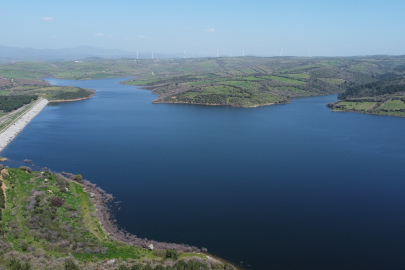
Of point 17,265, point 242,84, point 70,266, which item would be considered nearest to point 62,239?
point 70,266

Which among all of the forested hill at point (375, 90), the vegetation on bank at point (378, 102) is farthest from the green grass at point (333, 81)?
the vegetation on bank at point (378, 102)

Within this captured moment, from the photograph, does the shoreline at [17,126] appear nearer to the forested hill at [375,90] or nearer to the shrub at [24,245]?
the shrub at [24,245]

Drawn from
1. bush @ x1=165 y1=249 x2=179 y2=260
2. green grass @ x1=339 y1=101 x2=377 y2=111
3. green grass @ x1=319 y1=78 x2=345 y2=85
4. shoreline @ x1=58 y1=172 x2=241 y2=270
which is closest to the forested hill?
green grass @ x1=339 y1=101 x2=377 y2=111

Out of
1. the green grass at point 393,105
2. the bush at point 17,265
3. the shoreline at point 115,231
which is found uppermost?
the green grass at point 393,105

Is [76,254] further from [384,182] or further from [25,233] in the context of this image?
[384,182]

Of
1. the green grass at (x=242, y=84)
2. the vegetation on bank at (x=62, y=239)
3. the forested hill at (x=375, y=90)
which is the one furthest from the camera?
the green grass at (x=242, y=84)

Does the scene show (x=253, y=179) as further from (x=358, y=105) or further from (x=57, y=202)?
(x=358, y=105)

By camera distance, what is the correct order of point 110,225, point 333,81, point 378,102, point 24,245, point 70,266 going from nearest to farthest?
point 70,266 < point 24,245 < point 110,225 < point 378,102 < point 333,81

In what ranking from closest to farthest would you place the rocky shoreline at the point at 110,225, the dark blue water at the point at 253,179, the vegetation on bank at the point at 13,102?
the rocky shoreline at the point at 110,225
the dark blue water at the point at 253,179
the vegetation on bank at the point at 13,102
